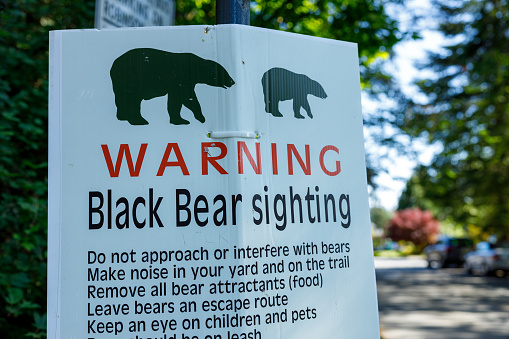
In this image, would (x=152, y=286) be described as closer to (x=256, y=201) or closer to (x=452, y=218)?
(x=256, y=201)

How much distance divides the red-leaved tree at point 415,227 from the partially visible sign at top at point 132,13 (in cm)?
5161

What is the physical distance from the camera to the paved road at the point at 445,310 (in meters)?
8.48

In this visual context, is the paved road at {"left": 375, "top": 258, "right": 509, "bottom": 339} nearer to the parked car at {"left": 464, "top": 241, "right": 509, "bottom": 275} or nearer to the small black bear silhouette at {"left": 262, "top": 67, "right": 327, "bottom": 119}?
the parked car at {"left": 464, "top": 241, "right": 509, "bottom": 275}

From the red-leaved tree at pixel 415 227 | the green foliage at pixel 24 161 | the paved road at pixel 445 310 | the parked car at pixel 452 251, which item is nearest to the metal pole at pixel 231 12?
the green foliage at pixel 24 161

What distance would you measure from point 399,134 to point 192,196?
26.1ft

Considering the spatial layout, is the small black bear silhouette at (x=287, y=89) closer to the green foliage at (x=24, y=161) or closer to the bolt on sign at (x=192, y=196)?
the bolt on sign at (x=192, y=196)

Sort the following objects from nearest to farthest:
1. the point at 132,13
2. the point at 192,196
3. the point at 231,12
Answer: the point at 192,196 < the point at 231,12 < the point at 132,13

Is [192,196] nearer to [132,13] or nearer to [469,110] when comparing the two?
[132,13]

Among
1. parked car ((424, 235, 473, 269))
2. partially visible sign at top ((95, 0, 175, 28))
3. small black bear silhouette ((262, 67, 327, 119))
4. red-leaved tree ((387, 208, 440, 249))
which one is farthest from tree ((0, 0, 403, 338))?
red-leaved tree ((387, 208, 440, 249))

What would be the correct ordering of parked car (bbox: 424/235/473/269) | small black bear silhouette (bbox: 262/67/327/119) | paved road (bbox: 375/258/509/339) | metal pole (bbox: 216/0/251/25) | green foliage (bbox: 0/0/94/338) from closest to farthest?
small black bear silhouette (bbox: 262/67/327/119)
metal pole (bbox: 216/0/251/25)
green foliage (bbox: 0/0/94/338)
paved road (bbox: 375/258/509/339)
parked car (bbox: 424/235/473/269)

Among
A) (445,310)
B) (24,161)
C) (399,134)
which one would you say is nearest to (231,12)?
(24,161)

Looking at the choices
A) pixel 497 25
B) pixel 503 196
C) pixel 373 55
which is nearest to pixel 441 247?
pixel 503 196

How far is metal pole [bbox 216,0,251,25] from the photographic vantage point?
191 cm

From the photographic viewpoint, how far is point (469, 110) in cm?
1828
